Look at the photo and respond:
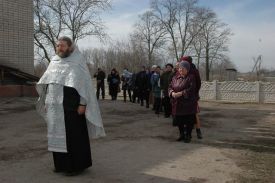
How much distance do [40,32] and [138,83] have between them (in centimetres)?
1770

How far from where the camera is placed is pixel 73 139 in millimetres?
6230

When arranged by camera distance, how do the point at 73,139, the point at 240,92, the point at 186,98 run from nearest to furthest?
the point at 73,139 < the point at 186,98 < the point at 240,92

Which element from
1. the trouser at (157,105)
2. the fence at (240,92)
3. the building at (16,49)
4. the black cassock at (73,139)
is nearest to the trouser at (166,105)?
the trouser at (157,105)

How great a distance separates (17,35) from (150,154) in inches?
437

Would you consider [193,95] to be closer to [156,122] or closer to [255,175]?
[255,175]

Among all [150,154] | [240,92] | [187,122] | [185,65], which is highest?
[185,65]

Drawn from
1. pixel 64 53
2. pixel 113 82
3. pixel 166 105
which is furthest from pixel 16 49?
pixel 64 53

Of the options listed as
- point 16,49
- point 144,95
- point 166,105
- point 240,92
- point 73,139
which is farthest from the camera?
point 240,92

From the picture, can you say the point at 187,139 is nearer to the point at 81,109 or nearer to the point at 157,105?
the point at 81,109

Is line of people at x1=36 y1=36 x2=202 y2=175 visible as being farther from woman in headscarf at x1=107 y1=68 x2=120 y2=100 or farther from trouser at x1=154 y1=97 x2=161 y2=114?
woman in headscarf at x1=107 y1=68 x2=120 y2=100

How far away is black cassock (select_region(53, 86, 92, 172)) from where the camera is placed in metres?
6.24

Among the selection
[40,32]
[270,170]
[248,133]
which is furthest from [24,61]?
[40,32]

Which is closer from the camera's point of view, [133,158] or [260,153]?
[133,158]

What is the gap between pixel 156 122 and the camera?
1294 cm
